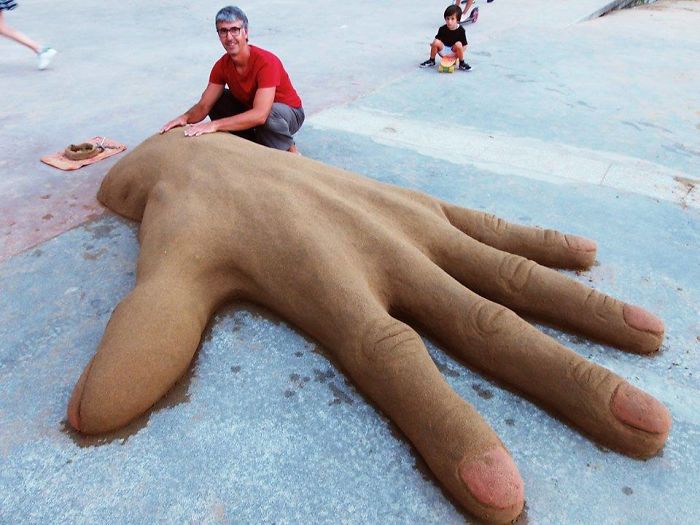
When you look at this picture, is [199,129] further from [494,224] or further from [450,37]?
[450,37]

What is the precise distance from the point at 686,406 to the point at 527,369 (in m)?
0.47

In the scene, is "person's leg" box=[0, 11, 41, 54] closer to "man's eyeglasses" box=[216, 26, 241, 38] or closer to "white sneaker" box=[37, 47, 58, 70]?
"white sneaker" box=[37, 47, 58, 70]

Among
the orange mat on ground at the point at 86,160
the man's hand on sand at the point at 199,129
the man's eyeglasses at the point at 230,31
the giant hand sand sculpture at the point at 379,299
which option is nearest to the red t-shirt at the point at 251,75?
the man's eyeglasses at the point at 230,31

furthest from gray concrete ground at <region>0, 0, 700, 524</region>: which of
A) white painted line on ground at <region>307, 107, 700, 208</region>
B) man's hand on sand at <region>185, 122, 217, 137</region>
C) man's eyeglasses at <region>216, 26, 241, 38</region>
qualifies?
man's eyeglasses at <region>216, 26, 241, 38</region>

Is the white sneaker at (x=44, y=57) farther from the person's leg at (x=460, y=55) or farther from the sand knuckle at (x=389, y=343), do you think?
the sand knuckle at (x=389, y=343)

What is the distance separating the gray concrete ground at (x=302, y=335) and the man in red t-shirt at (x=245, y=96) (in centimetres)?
38

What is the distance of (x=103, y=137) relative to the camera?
312cm

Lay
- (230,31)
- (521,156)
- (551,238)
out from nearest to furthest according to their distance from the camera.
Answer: (551,238), (230,31), (521,156)

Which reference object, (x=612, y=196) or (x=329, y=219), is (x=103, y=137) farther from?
(x=612, y=196)

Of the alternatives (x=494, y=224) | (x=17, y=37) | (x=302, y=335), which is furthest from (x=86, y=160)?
(x=17, y=37)

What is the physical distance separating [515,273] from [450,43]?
11.4 feet

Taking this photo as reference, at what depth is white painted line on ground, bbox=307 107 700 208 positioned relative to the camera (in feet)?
9.07

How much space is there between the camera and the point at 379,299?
5.49ft

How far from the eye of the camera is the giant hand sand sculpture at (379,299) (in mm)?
1353
